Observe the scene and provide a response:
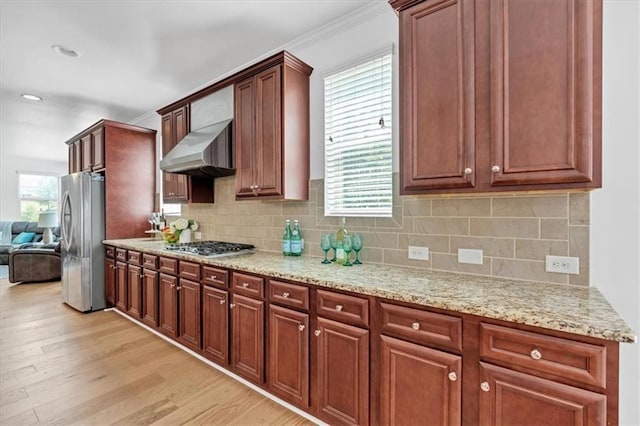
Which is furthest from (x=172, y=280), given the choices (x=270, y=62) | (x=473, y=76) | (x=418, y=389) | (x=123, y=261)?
(x=473, y=76)

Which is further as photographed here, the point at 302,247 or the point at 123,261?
the point at 123,261

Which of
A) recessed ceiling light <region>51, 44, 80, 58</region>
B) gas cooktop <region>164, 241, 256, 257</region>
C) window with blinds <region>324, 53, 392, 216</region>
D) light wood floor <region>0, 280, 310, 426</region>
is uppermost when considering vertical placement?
recessed ceiling light <region>51, 44, 80, 58</region>

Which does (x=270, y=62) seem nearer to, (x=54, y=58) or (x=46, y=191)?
(x=54, y=58)

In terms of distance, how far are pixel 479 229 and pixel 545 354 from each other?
0.83 m

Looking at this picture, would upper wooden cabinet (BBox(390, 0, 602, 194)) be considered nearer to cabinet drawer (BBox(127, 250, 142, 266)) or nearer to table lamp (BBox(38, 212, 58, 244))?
cabinet drawer (BBox(127, 250, 142, 266))

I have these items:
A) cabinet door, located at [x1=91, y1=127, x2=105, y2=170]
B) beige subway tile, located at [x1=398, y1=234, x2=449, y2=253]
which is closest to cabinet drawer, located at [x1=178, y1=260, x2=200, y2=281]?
beige subway tile, located at [x1=398, y1=234, x2=449, y2=253]

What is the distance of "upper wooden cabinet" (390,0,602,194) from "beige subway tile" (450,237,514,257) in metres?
0.42

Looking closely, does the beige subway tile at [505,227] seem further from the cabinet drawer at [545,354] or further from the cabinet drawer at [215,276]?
the cabinet drawer at [215,276]

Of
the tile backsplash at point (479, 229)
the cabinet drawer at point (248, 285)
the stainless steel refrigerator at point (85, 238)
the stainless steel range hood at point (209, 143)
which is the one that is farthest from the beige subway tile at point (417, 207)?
the stainless steel refrigerator at point (85, 238)

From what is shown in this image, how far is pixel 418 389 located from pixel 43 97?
5.27m

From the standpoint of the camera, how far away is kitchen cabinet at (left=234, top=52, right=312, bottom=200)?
2484mm

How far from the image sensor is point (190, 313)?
8.94ft

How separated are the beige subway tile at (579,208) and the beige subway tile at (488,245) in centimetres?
30

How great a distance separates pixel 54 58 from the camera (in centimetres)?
297
